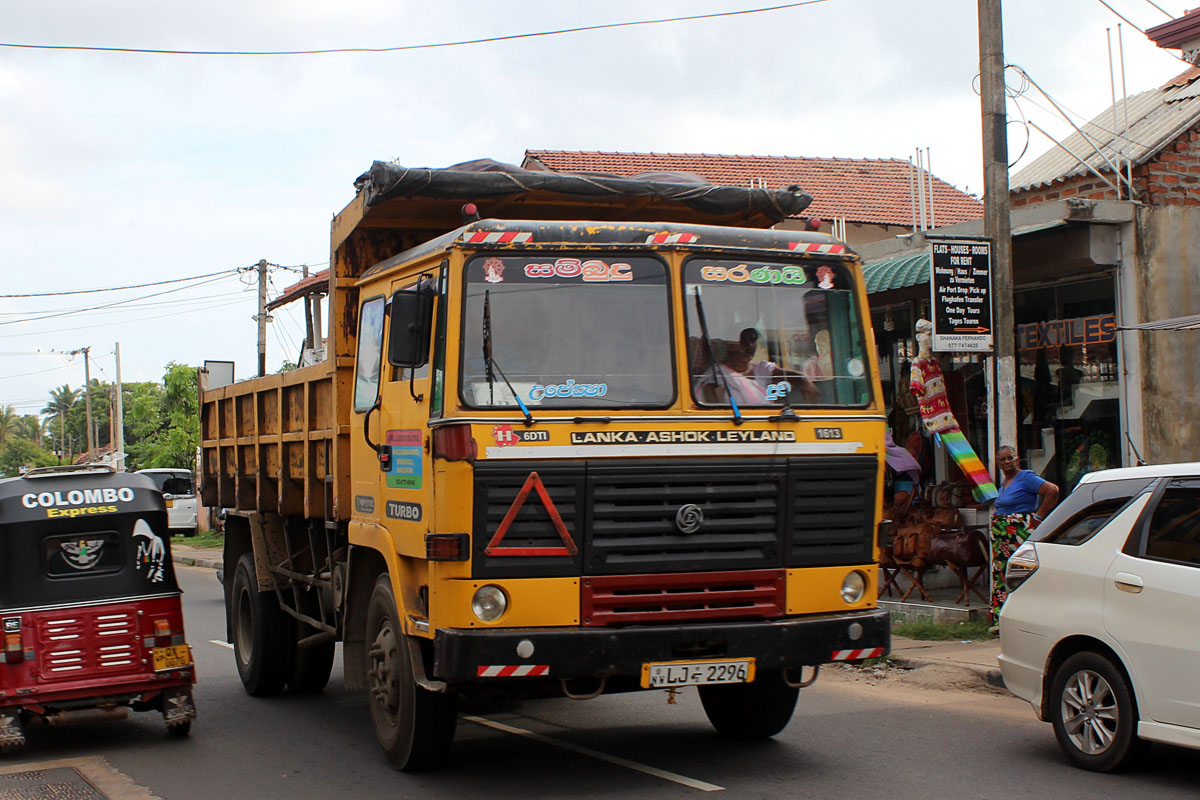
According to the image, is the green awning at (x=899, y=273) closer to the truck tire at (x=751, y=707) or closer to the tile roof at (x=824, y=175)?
the truck tire at (x=751, y=707)

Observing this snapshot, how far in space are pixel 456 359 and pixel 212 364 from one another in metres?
11.7

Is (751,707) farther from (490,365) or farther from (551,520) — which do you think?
(490,365)

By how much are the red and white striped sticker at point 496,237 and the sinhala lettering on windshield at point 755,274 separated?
93 cm

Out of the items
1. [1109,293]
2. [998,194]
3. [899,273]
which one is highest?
[998,194]

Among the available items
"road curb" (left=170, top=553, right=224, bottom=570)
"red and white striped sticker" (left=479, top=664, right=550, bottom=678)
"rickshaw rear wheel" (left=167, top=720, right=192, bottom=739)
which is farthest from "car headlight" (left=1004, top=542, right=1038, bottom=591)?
"road curb" (left=170, top=553, right=224, bottom=570)

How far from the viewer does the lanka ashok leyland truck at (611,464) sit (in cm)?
575

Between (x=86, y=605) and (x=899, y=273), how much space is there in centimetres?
791

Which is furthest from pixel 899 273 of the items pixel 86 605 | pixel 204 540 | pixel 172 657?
pixel 204 540

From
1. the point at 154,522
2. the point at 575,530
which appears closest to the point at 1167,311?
the point at 575,530

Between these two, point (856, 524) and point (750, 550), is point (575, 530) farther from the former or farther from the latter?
point (856, 524)

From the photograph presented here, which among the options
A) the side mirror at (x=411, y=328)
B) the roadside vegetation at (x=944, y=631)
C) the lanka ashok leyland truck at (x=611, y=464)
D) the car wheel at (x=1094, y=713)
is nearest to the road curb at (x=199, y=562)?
the roadside vegetation at (x=944, y=631)

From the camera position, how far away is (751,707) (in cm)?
738

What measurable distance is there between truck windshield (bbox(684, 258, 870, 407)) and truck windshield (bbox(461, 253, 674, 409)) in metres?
0.20

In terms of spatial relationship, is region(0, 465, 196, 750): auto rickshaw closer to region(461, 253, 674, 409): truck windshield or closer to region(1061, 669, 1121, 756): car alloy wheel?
region(461, 253, 674, 409): truck windshield
